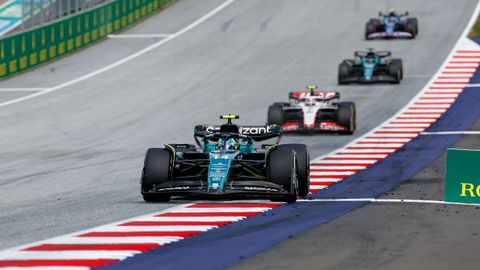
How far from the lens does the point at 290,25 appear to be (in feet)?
184

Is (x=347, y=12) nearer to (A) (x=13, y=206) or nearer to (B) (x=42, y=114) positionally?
(B) (x=42, y=114)

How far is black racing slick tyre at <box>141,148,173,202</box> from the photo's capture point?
19.2 m

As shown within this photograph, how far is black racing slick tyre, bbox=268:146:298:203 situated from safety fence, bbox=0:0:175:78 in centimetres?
2615

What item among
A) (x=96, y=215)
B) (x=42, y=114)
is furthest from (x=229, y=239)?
(x=42, y=114)

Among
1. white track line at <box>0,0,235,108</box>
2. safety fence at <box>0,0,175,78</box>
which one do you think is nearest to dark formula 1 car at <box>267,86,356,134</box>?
white track line at <box>0,0,235,108</box>

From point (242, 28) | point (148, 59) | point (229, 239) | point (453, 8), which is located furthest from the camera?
point (453, 8)

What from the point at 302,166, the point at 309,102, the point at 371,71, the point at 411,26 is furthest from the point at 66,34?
the point at 302,166

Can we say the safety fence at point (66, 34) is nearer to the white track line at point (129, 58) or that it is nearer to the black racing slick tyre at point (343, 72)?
the white track line at point (129, 58)

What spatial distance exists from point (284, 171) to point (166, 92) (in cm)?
2235

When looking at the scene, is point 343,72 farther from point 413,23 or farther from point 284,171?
point 284,171

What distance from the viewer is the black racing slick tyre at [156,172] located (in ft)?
63.0

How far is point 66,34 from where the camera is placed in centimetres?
4925

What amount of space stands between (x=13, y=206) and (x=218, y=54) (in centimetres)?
3125

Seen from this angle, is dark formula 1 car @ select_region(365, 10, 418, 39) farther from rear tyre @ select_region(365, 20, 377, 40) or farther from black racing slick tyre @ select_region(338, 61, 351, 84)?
black racing slick tyre @ select_region(338, 61, 351, 84)
